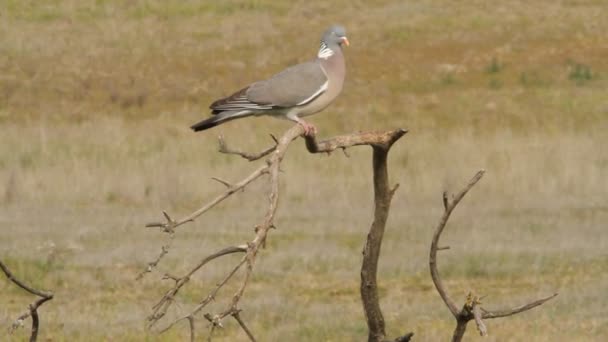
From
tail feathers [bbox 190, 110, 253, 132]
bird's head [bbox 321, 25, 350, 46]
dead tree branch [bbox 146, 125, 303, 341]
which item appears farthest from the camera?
bird's head [bbox 321, 25, 350, 46]

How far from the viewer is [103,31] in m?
39.9

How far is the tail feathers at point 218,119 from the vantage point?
7824mm

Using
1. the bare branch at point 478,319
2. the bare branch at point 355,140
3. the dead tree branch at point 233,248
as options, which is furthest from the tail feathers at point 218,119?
the bare branch at point 478,319

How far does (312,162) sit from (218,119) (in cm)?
1529

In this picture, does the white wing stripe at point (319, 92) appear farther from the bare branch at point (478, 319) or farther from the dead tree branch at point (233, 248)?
the bare branch at point (478, 319)

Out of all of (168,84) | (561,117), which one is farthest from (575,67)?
(168,84)

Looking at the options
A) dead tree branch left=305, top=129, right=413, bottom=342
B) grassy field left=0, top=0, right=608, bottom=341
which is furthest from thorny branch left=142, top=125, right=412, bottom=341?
grassy field left=0, top=0, right=608, bottom=341

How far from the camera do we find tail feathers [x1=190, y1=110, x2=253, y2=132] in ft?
25.7

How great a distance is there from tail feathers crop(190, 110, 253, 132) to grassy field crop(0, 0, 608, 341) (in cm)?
425

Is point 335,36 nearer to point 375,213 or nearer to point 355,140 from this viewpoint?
point 355,140

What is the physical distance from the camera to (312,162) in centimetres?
2328

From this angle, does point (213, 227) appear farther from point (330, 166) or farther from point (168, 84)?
point (168, 84)

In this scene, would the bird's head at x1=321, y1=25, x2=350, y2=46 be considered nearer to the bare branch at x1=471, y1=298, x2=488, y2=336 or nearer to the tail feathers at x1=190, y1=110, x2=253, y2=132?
the tail feathers at x1=190, y1=110, x2=253, y2=132

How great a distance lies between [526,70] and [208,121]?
26839 millimetres
